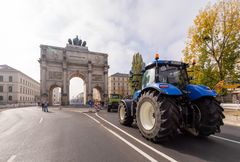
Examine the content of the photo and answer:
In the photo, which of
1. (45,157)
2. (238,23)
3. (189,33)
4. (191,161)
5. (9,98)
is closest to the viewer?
(191,161)

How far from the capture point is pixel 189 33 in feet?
53.1

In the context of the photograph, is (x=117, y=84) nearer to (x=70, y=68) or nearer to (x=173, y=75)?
(x=70, y=68)

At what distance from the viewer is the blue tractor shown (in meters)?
3.73

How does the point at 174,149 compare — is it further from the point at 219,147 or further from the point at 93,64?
the point at 93,64

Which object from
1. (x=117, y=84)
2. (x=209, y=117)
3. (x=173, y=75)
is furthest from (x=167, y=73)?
(x=117, y=84)

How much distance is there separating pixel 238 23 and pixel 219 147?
15453 millimetres

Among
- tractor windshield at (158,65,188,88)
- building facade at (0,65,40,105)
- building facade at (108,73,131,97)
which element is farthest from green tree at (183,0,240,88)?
building facade at (108,73,131,97)

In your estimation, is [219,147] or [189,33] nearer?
[219,147]

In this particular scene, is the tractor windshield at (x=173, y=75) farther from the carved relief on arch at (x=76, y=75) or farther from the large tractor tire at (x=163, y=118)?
the carved relief on arch at (x=76, y=75)

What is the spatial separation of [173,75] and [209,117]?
1.83m

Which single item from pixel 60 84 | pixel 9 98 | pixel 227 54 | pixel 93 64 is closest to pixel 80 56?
pixel 93 64

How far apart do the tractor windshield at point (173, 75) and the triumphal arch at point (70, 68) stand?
4027 cm

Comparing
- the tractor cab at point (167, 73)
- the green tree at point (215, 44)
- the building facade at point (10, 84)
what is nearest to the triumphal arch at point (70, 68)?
the building facade at point (10, 84)

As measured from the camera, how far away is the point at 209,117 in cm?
412
